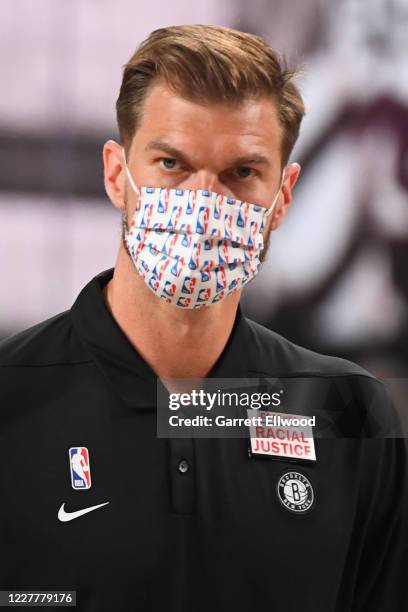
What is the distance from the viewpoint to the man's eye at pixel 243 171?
175 centimetres

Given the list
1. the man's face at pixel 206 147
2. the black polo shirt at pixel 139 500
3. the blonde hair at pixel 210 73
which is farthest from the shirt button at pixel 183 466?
the blonde hair at pixel 210 73

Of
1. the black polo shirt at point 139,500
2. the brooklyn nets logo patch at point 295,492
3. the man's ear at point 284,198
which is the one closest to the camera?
the black polo shirt at point 139,500

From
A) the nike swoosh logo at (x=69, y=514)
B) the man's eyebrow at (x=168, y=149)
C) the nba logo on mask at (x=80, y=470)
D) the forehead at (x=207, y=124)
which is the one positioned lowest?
the nike swoosh logo at (x=69, y=514)

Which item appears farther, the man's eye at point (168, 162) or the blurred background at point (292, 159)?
the blurred background at point (292, 159)

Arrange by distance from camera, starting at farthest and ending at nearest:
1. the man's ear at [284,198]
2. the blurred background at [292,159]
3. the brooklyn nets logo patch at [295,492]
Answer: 1. the blurred background at [292,159]
2. the man's ear at [284,198]
3. the brooklyn nets logo patch at [295,492]

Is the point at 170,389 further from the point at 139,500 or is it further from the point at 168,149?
the point at 168,149

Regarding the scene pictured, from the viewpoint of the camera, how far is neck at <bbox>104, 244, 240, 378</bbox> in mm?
1796

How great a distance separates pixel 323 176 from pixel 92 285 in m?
0.79

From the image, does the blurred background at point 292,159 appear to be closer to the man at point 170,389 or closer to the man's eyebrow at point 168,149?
the man at point 170,389

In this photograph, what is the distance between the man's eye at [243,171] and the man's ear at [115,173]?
0.80 feet

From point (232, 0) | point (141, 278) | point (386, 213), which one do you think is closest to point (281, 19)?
point (232, 0)

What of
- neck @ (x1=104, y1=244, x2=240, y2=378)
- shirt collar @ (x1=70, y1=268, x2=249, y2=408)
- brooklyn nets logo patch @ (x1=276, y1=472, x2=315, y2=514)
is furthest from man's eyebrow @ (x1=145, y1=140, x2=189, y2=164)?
brooklyn nets logo patch @ (x1=276, y1=472, x2=315, y2=514)

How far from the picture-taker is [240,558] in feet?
5.60

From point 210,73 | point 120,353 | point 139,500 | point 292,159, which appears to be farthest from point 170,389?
point 292,159
